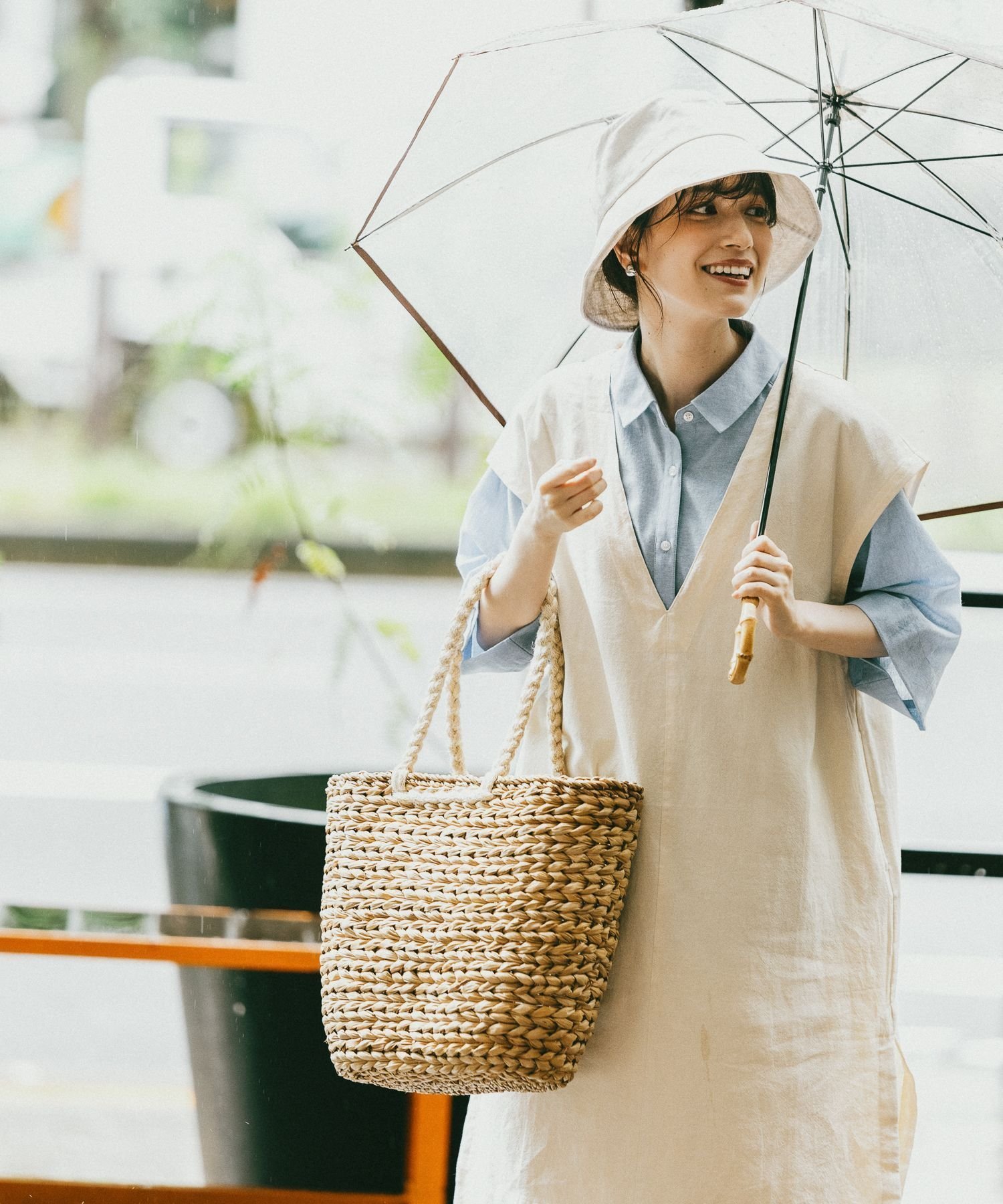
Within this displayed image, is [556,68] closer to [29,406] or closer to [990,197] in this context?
[990,197]

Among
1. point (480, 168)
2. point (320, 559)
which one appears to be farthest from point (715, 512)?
point (320, 559)

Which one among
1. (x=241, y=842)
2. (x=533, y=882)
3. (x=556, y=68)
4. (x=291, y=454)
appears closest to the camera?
(x=533, y=882)

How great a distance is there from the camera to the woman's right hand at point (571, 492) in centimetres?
112

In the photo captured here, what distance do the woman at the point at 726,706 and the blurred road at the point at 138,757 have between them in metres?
0.91

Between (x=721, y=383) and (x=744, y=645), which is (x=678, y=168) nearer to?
(x=721, y=383)

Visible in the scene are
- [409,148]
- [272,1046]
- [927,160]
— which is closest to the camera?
[927,160]

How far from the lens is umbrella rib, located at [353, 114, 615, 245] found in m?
1.31

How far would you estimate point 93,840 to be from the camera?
2.22 m

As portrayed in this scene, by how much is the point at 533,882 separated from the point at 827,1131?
351mm

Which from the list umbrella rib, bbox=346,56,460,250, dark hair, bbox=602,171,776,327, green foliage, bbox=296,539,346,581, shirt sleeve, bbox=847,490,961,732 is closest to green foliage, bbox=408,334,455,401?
green foliage, bbox=296,539,346,581

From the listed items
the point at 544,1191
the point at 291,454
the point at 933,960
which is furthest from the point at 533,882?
the point at 291,454

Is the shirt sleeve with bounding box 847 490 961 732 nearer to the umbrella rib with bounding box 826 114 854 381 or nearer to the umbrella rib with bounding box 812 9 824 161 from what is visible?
the umbrella rib with bounding box 826 114 854 381

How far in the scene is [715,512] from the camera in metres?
1.21

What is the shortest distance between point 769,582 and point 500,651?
341mm
